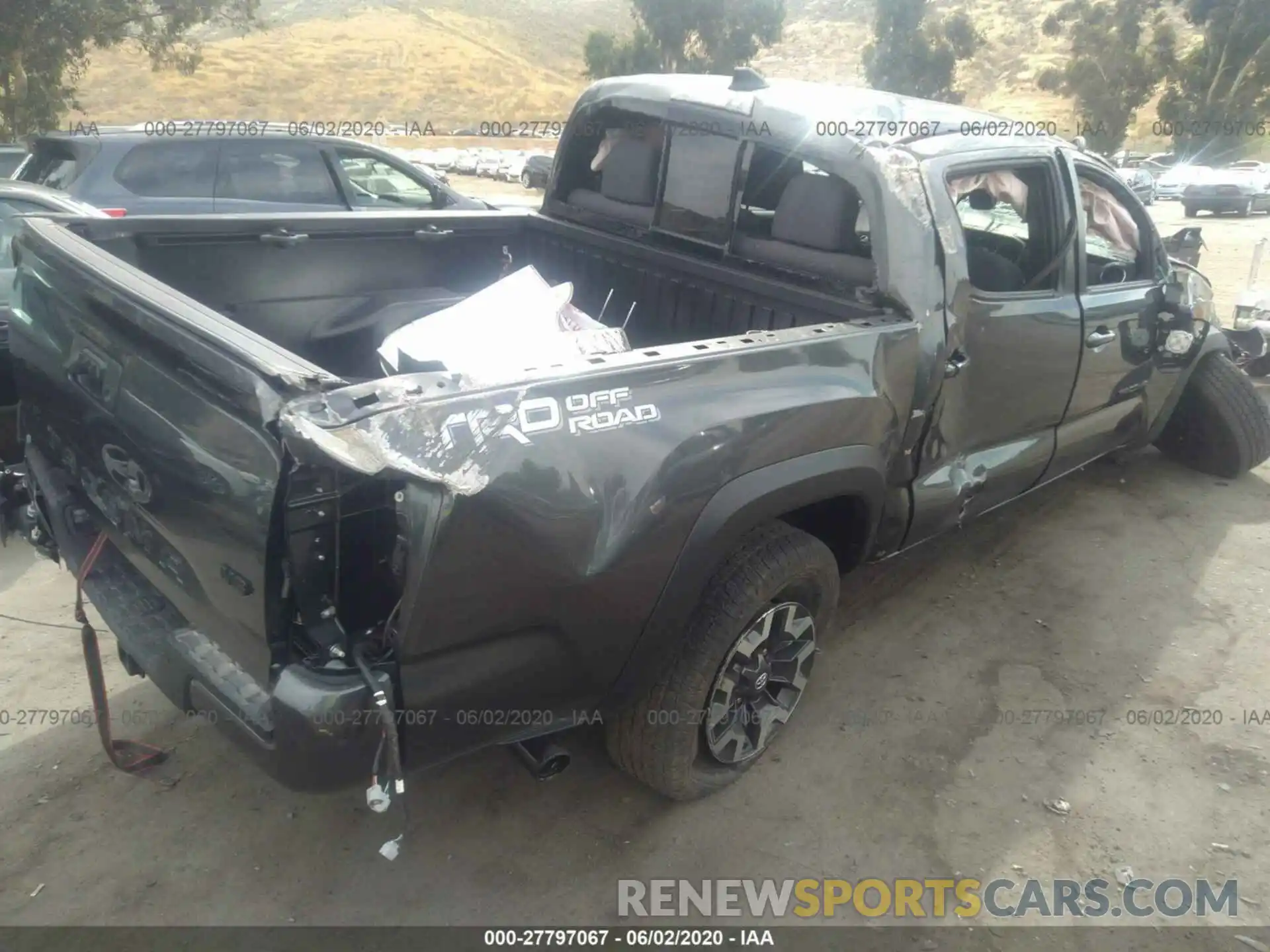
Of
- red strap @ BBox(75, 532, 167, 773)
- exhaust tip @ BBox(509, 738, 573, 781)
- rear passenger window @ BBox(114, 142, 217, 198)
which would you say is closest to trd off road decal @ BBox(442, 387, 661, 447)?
exhaust tip @ BBox(509, 738, 573, 781)

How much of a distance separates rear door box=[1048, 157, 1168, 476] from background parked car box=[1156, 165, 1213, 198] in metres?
22.3

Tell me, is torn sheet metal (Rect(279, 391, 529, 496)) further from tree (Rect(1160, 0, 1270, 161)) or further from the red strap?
tree (Rect(1160, 0, 1270, 161))

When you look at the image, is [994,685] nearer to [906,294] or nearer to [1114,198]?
[906,294]

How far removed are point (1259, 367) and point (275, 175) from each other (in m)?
7.27

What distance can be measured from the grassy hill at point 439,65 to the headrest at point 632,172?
3318 cm

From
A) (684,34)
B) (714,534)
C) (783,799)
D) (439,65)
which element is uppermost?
(684,34)

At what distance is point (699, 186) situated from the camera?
3494 millimetres

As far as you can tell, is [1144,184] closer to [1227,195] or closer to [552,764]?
[1227,195]

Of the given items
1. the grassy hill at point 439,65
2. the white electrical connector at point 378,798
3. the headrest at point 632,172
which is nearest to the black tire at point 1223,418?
the headrest at point 632,172

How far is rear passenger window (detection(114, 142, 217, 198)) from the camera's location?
6.69 meters

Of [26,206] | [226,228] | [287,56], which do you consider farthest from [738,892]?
[287,56]

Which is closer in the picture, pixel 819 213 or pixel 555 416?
pixel 555 416

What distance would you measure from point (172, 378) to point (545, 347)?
102 cm

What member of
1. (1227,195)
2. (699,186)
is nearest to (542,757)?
(699,186)
